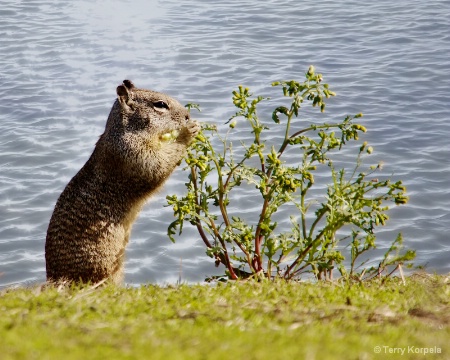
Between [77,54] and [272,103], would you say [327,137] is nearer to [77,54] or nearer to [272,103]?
[272,103]

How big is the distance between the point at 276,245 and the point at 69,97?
33.0 feet

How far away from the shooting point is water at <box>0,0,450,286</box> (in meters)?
11.8

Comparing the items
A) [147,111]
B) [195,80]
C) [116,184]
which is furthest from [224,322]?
[195,80]

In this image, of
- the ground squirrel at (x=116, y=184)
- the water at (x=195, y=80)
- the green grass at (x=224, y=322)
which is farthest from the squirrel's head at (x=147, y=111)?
the green grass at (x=224, y=322)

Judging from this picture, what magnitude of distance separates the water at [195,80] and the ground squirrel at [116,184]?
1537 millimetres

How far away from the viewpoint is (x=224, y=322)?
4875 mm

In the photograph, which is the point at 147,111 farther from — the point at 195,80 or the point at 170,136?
the point at 195,80

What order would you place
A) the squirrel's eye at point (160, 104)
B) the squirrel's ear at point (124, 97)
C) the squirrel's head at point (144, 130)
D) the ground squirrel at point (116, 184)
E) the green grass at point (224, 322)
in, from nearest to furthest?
the green grass at point (224, 322) < the ground squirrel at point (116, 184) < the squirrel's head at point (144, 130) < the squirrel's ear at point (124, 97) < the squirrel's eye at point (160, 104)

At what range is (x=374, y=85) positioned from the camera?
16484 millimetres

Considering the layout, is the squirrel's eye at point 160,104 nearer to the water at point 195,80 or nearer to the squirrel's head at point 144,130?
the squirrel's head at point 144,130

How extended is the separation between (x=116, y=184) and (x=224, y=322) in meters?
3.23

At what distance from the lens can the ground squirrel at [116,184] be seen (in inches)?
299

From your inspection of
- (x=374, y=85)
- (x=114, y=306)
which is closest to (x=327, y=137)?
(x=114, y=306)

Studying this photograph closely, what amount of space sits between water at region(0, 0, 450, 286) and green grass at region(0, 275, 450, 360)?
343 cm
